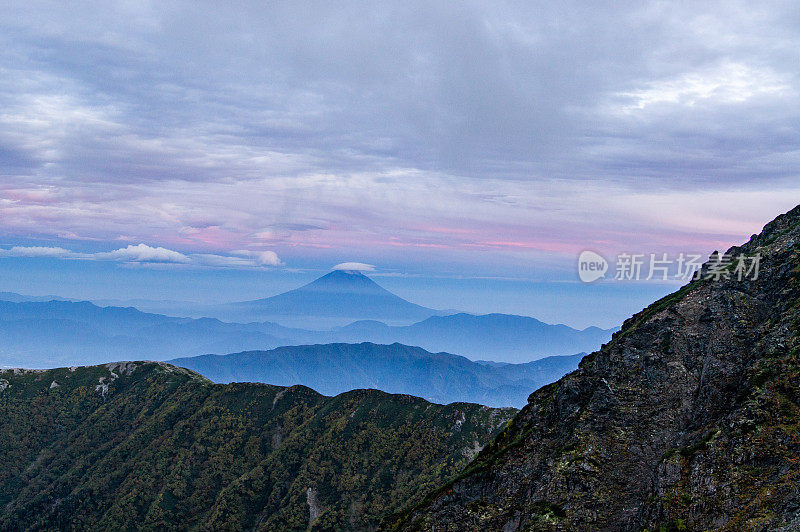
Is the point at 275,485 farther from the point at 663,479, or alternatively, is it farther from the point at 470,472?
the point at 663,479

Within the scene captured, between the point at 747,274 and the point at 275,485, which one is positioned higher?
the point at 747,274

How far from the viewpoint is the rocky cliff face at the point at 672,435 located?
147 ft

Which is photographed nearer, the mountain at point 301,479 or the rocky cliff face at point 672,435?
the rocky cliff face at point 672,435

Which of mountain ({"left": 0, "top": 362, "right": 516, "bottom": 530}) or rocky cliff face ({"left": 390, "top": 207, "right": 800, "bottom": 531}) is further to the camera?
mountain ({"left": 0, "top": 362, "right": 516, "bottom": 530})

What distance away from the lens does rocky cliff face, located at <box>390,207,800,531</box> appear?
147ft

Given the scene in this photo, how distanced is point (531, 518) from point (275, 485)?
145 m

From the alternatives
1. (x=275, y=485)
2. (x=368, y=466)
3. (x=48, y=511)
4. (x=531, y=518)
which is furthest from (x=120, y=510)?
(x=531, y=518)

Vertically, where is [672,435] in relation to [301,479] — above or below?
above

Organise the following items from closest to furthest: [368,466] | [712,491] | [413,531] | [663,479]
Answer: [712,491] → [663,479] → [413,531] → [368,466]

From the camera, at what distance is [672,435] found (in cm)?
5828

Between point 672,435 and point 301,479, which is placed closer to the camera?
point 672,435

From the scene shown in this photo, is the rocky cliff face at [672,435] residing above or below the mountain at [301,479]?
above

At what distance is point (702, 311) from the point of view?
73062mm

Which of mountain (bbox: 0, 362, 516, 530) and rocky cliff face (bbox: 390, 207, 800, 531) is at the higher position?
rocky cliff face (bbox: 390, 207, 800, 531)
